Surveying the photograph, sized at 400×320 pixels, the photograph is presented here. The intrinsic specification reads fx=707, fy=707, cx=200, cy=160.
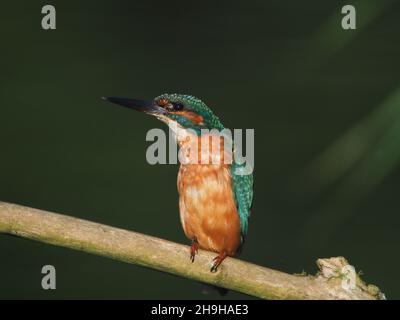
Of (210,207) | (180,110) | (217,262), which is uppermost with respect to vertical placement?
(180,110)

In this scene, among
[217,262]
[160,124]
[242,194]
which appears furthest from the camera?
[160,124]

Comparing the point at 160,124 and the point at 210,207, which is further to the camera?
the point at 160,124

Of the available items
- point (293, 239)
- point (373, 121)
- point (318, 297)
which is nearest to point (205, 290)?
point (318, 297)

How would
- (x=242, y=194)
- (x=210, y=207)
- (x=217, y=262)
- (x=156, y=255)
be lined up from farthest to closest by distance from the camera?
(x=242, y=194), (x=210, y=207), (x=217, y=262), (x=156, y=255)

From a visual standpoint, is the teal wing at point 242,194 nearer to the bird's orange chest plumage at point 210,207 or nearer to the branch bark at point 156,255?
the bird's orange chest plumage at point 210,207

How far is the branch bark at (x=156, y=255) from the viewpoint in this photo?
187cm

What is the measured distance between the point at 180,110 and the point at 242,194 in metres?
0.40

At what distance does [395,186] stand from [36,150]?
2.00 metres

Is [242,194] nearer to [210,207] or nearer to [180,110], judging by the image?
[210,207]

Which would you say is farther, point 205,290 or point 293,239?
point 293,239

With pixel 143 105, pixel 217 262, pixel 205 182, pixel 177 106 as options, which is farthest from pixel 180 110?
pixel 217 262

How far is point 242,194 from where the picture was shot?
8.69 ft

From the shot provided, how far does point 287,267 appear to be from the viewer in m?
3.63

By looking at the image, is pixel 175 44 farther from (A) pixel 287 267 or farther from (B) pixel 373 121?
(B) pixel 373 121
